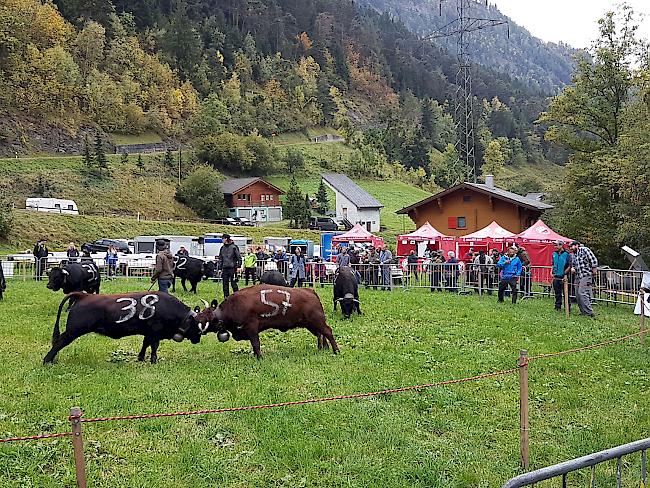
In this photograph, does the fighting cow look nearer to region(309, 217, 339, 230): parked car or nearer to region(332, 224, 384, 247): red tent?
region(332, 224, 384, 247): red tent

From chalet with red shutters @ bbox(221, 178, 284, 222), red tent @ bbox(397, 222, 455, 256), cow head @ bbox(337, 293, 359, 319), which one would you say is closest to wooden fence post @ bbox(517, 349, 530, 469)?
cow head @ bbox(337, 293, 359, 319)

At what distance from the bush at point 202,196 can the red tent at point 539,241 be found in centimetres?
4176

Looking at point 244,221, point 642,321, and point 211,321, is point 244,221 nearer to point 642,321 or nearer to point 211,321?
point 211,321

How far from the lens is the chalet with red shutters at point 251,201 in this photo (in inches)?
2800

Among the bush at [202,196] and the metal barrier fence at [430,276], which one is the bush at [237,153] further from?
the metal barrier fence at [430,276]

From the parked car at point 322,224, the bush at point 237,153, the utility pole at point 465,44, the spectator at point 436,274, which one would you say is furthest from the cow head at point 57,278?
the bush at point 237,153

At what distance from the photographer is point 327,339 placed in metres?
12.4

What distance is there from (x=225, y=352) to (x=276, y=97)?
358 feet

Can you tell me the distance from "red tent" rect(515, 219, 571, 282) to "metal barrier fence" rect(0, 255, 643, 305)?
18.3 feet

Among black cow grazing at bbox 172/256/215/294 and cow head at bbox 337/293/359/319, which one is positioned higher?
black cow grazing at bbox 172/256/215/294

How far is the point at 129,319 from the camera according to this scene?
10523 mm

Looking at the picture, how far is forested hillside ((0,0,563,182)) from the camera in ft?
269

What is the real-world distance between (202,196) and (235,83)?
50527 mm

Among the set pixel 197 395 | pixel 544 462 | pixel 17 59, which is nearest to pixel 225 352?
pixel 197 395
